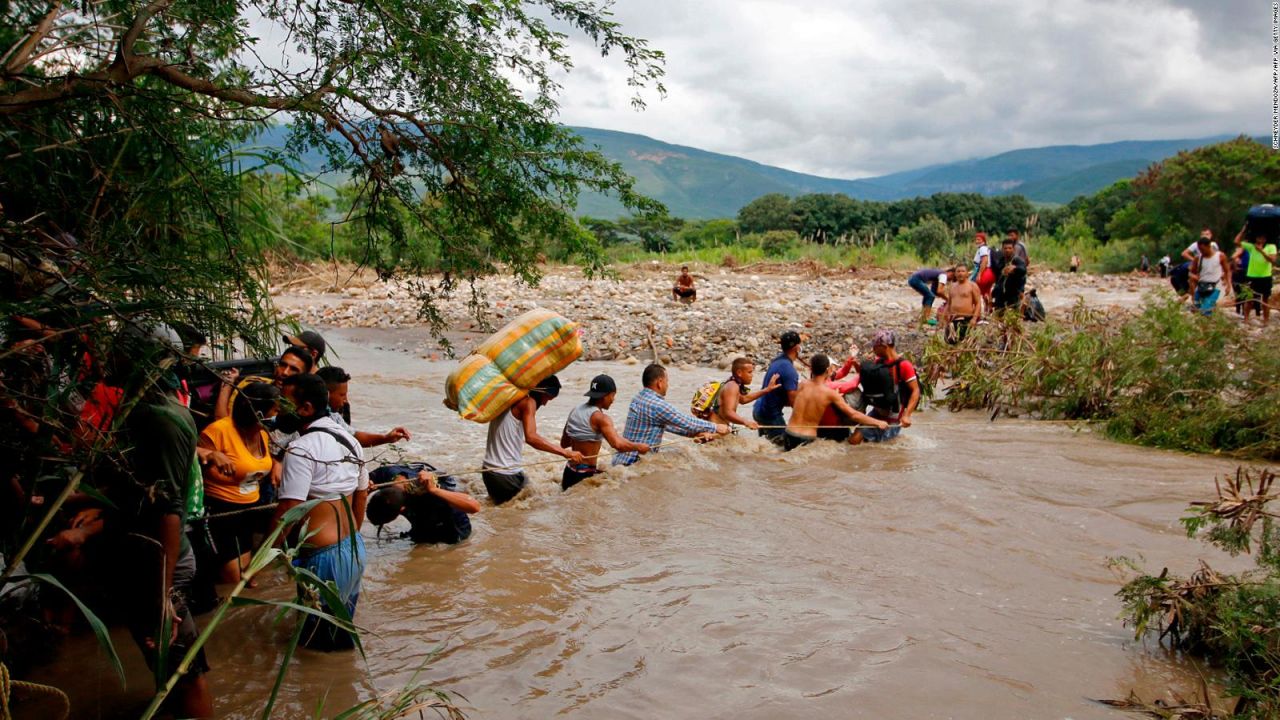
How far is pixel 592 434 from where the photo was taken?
7535 millimetres

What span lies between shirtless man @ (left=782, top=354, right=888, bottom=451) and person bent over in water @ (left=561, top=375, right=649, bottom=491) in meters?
1.84

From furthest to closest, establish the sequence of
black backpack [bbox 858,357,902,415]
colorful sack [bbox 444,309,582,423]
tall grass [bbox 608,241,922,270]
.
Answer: tall grass [bbox 608,241,922,270], black backpack [bbox 858,357,902,415], colorful sack [bbox 444,309,582,423]

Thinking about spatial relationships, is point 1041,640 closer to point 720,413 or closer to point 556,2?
point 720,413

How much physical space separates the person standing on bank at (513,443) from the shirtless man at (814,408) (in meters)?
2.53

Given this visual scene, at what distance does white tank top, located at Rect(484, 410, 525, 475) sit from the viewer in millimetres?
6883

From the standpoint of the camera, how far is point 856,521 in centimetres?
723

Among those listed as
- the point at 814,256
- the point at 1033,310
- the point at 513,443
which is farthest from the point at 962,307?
the point at 814,256

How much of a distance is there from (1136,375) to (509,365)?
706cm

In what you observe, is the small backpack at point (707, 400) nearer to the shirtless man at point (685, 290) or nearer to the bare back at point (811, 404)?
the bare back at point (811, 404)

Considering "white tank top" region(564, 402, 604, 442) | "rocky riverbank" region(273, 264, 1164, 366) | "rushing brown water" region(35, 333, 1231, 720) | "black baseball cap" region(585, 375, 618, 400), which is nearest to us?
"rushing brown water" region(35, 333, 1231, 720)

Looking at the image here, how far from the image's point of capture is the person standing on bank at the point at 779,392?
894 centimetres

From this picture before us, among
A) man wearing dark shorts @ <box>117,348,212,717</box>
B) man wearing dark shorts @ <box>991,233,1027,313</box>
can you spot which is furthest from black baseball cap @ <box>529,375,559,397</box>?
man wearing dark shorts @ <box>991,233,1027,313</box>

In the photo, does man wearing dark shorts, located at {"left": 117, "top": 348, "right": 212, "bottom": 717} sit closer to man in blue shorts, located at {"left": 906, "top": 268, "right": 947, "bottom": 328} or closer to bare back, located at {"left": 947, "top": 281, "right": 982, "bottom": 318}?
bare back, located at {"left": 947, "top": 281, "right": 982, "bottom": 318}

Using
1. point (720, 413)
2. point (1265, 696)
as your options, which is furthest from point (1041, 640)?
point (720, 413)
